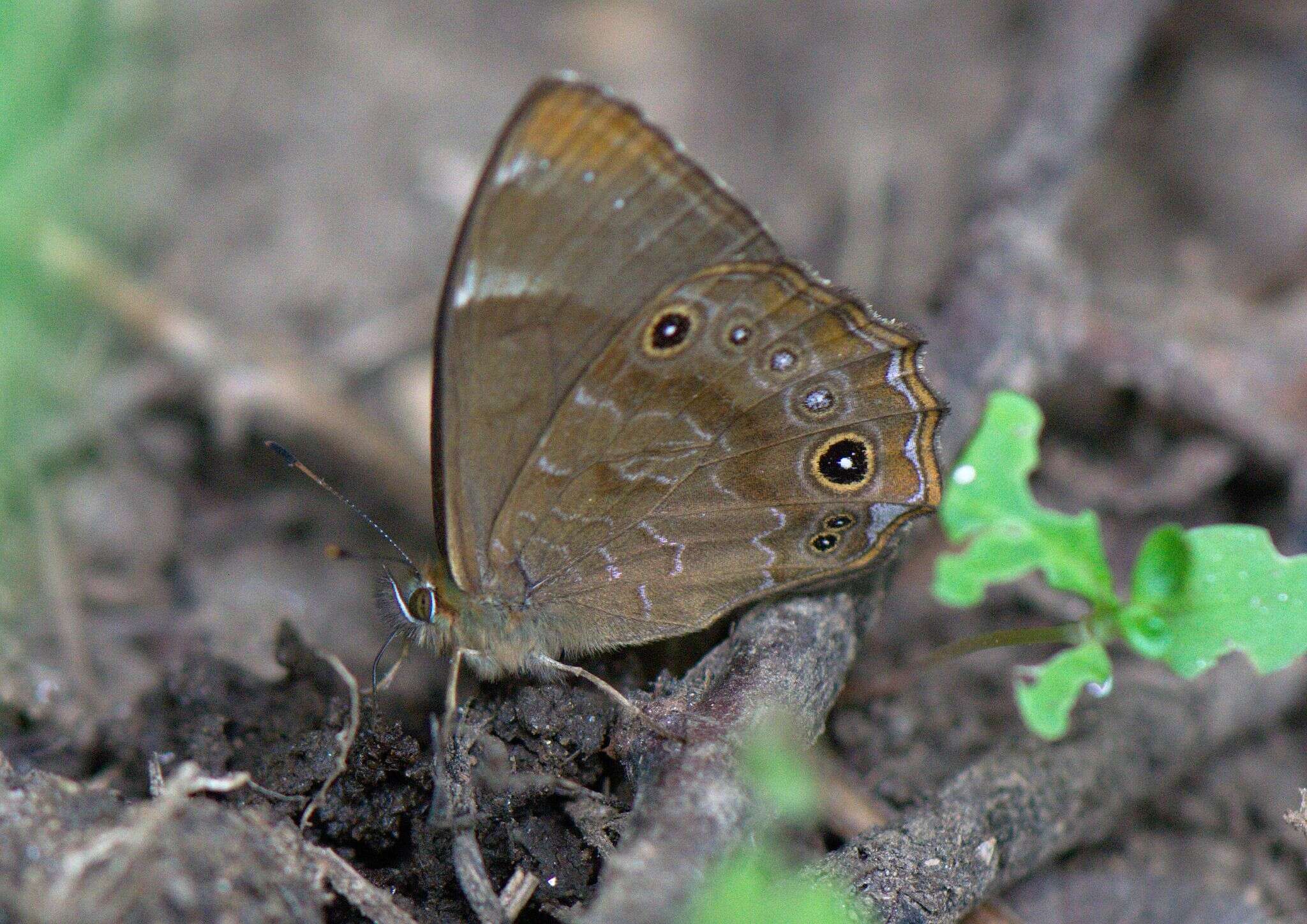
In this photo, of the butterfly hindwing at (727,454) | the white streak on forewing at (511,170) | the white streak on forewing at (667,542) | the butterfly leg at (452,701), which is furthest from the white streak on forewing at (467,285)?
the butterfly leg at (452,701)

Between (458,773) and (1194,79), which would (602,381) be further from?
(1194,79)

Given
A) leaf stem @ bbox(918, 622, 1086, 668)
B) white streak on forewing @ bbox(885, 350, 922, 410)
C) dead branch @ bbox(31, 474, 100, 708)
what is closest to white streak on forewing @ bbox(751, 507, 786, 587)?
white streak on forewing @ bbox(885, 350, 922, 410)

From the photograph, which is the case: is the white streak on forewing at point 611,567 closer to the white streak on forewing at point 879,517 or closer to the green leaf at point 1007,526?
the white streak on forewing at point 879,517

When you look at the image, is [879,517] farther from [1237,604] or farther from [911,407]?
[1237,604]

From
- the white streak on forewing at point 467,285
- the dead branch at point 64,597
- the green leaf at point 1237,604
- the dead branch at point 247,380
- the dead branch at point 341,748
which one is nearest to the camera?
the dead branch at point 341,748

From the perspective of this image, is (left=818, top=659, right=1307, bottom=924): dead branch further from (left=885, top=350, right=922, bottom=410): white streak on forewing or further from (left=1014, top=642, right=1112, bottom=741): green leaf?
(left=885, top=350, right=922, bottom=410): white streak on forewing

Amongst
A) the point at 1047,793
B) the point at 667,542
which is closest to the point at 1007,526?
the point at 1047,793

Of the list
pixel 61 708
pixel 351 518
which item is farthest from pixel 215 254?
pixel 61 708
